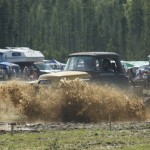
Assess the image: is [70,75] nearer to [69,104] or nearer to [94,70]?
[94,70]

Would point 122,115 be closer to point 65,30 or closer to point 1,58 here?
point 1,58

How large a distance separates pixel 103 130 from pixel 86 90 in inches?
165

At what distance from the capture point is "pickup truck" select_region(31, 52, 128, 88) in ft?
67.2

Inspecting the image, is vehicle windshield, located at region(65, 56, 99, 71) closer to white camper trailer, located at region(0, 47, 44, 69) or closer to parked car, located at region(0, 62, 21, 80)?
parked car, located at region(0, 62, 21, 80)

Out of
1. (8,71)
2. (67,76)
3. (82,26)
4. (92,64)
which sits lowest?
(8,71)

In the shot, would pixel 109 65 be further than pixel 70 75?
Yes

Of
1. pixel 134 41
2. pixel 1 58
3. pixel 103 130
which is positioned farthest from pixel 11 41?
pixel 103 130

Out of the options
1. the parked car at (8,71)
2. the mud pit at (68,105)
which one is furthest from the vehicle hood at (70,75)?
the parked car at (8,71)

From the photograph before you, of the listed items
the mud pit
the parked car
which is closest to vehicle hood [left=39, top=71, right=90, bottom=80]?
the mud pit

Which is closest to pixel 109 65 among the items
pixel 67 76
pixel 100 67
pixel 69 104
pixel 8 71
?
pixel 100 67

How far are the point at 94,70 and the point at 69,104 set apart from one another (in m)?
3.40

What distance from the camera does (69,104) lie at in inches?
705

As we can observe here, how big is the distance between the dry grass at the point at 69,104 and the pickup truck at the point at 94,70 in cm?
153

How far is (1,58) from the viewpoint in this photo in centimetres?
6200
